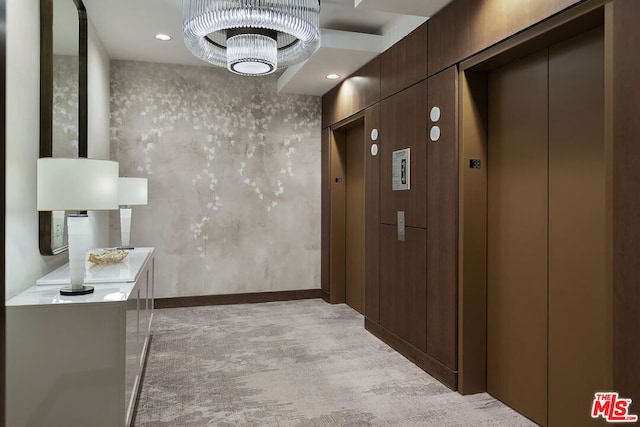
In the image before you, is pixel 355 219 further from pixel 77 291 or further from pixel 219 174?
pixel 77 291

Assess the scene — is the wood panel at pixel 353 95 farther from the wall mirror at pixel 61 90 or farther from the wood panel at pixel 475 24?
the wall mirror at pixel 61 90

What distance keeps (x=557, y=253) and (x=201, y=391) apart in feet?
7.96

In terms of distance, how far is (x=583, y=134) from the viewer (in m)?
2.39

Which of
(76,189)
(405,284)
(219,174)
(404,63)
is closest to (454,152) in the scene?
(404,63)

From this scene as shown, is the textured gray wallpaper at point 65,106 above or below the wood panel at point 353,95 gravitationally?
below

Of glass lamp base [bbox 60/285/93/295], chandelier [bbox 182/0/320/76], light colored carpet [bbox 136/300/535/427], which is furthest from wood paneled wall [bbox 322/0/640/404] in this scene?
glass lamp base [bbox 60/285/93/295]

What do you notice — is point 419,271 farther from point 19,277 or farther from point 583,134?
point 19,277

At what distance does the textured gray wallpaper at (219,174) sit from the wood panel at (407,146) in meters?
1.98

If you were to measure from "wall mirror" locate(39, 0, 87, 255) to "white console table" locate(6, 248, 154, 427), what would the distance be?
0.74m

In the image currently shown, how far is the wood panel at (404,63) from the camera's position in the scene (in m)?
3.54

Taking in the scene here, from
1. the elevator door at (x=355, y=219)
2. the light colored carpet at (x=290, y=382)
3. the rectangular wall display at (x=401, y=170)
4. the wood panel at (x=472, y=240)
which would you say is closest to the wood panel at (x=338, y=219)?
the elevator door at (x=355, y=219)

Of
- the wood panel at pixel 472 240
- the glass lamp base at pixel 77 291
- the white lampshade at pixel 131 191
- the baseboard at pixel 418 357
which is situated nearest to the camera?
the glass lamp base at pixel 77 291

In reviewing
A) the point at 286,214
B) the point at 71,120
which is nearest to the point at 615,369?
the point at 71,120

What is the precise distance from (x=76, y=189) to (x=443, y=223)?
2316 mm
